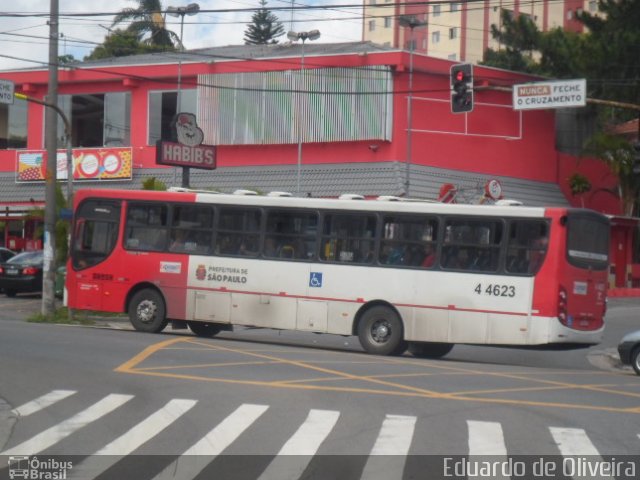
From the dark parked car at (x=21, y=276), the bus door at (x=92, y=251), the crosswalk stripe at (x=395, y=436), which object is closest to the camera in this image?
the crosswalk stripe at (x=395, y=436)

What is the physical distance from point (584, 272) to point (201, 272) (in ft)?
25.7

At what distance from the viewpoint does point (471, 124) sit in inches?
1597

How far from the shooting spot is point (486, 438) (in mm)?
10969

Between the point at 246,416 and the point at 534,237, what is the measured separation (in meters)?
8.44

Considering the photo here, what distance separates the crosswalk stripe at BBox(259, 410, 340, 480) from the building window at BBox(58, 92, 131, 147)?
32576mm

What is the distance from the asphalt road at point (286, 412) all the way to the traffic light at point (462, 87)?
30.2 feet

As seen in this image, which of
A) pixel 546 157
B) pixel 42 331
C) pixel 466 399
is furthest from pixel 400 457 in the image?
pixel 546 157

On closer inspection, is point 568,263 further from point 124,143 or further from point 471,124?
point 124,143

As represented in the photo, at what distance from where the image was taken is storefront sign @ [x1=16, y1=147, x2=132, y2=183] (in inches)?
1683

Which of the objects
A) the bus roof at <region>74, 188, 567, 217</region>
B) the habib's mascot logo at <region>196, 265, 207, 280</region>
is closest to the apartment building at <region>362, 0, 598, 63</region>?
the bus roof at <region>74, 188, 567, 217</region>

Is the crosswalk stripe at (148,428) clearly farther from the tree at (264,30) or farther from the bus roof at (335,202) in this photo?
the tree at (264,30)

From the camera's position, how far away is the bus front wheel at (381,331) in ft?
64.8

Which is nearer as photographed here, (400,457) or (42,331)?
(400,457)

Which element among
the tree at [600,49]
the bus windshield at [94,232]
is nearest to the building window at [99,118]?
the tree at [600,49]
